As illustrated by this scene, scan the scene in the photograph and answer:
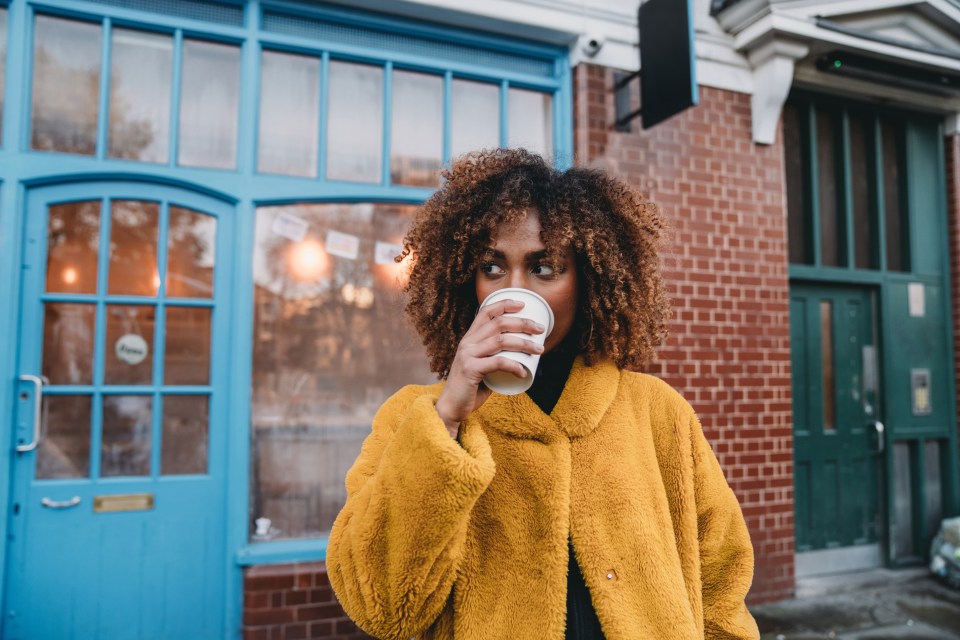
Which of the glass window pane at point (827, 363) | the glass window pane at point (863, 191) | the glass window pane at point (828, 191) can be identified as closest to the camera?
the glass window pane at point (827, 363)

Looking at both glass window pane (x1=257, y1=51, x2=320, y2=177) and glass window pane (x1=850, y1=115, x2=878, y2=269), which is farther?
glass window pane (x1=850, y1=115, x2=878, y2=269)

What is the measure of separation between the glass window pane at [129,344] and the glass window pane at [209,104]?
897 mm

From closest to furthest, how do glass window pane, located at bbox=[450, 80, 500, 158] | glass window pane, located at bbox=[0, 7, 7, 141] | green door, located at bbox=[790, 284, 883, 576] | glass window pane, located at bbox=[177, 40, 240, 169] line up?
glass window pane, located at bbox=[0, 7, 7, 141], glass window pane, located at bbox=[177, 40, 240, 169], glass window pane, located at bbox=[450, 80, 500, 158], green door, located at bbox=[790, 284, 883, 576]

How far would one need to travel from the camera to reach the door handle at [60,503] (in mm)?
3223

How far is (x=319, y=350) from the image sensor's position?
3773 mm

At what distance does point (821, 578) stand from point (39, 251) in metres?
5.64

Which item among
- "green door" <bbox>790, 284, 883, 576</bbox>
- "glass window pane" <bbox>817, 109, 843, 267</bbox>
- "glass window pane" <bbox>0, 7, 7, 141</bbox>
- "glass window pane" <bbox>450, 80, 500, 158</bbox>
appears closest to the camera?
"glass window pane" <bbox>0, 7, 7, 141</bbox>

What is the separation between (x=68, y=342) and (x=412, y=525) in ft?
9.88

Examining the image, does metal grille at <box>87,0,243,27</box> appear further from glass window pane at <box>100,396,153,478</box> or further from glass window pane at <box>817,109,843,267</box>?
glass window pane at <box>817,109,843,267</box>

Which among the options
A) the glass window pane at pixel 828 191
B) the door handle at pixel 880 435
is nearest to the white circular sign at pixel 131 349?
the glass window pane at pixel 828 191

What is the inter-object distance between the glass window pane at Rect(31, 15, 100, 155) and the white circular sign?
105cm

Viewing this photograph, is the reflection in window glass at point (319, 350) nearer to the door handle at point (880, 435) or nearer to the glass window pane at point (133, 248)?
the glass window pane at point (133, 248)

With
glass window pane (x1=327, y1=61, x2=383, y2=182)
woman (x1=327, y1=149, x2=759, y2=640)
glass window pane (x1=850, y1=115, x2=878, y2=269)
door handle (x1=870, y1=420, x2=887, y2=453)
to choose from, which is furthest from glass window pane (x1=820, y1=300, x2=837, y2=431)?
woman (x1=327, y1=149, x2=759, y2=640)

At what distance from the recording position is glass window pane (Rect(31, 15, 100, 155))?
11.1ft
